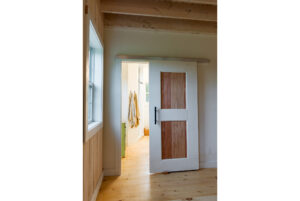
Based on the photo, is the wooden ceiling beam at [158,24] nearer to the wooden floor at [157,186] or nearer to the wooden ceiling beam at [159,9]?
the wooden ceiling beam at [159,9]

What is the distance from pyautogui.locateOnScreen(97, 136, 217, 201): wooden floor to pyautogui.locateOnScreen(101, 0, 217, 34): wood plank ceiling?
247 centimetres

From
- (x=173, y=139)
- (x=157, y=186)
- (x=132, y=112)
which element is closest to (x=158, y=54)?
(x=173, y=139)

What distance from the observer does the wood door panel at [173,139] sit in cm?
291

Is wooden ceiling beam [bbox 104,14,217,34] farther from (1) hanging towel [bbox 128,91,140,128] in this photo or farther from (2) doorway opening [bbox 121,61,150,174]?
(1) hanging towel [bbox 128,91,140,128]

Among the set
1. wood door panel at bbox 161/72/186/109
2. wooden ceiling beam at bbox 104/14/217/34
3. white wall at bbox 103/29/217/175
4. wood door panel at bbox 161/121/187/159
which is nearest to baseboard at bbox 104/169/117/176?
white wall at bbox 103/29/217/175

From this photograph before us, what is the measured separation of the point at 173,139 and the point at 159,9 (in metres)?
2.12

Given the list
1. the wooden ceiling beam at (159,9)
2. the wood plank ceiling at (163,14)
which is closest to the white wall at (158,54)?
the wood plank ceiling at (163,14)

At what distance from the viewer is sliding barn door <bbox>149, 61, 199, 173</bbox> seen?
2.86m

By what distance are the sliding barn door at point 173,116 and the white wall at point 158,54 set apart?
203 millimetres
